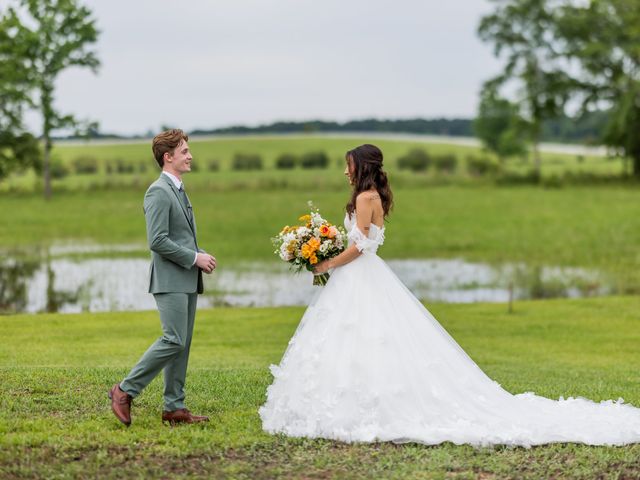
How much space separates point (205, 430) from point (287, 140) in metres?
99.8

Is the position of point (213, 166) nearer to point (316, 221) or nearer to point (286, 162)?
point (286, 162)

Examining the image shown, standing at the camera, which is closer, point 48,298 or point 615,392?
point 615,392

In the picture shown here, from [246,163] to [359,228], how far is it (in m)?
73.3

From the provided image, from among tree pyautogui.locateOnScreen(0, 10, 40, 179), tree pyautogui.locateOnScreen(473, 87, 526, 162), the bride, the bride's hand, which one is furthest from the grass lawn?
tree pyautogui.locateOnScreen(473, 87, 526, 162)

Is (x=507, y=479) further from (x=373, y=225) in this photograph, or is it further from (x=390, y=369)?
(x=373, y=225)

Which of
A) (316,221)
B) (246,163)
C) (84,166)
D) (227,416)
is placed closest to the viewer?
(227,416)

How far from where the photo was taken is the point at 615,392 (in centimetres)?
1217

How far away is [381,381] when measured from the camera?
884 cm

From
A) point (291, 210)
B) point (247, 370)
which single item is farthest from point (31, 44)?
point (247, 370)

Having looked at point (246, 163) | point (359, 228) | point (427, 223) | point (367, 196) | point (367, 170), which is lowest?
point (427, 223)

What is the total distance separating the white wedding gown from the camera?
8.62 meters

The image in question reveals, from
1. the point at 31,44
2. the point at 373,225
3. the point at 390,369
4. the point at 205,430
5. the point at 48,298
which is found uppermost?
the point at 31,44

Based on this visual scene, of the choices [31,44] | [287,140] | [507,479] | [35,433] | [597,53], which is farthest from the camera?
[287,140]

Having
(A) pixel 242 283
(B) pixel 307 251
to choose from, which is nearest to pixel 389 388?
(B) pixel 307 251
